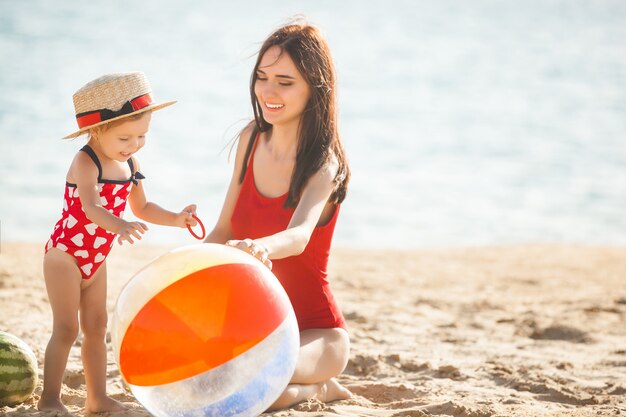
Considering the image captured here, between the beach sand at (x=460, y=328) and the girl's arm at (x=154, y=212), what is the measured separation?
919mm

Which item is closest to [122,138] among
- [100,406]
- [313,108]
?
[313,108]

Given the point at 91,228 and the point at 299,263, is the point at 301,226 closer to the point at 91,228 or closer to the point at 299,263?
the point at 299,263

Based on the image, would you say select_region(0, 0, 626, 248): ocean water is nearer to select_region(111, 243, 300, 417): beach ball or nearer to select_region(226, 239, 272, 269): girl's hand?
select_region(226, 239, 272, 269): girl's hand

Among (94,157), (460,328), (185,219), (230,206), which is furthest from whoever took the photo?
(460,328)

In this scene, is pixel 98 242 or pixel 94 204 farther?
pixel 98 242

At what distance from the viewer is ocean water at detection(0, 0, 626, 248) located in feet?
41.7

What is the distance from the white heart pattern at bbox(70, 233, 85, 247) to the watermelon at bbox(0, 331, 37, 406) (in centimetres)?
74

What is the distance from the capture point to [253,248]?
3855mm

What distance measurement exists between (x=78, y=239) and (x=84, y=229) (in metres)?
0.05

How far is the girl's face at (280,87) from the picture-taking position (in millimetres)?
4520

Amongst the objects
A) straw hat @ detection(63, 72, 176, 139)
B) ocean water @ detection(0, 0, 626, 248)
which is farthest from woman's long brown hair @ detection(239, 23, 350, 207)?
straw hat @ detection(63, 72, 176, 139)

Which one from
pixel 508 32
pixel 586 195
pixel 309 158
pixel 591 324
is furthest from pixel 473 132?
pixel 508 32

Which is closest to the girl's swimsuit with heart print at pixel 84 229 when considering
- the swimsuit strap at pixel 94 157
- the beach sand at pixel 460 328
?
the swimsuit strap at pixel 94 157

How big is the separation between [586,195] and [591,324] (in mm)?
8306
